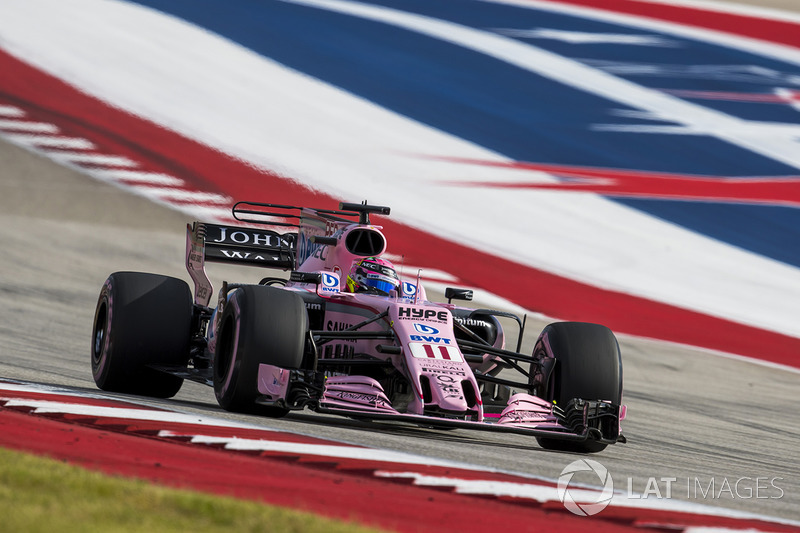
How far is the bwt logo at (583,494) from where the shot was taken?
20.3 feet

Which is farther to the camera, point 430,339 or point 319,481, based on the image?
point 430,339

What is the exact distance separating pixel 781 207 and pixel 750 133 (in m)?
3.66

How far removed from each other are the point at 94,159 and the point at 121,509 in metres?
19.3

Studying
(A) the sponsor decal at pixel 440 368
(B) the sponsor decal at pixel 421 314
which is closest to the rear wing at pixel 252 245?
(B) the sponsor decal at pixel 421 314

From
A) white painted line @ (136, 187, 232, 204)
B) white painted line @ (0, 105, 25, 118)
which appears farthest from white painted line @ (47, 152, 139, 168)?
white painted line @ (0, 105, 25, 118)

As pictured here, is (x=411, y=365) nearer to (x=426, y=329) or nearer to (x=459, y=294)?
(x=426, y=329)

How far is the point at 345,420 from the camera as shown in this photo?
10094 mm

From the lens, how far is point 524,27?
109 ft

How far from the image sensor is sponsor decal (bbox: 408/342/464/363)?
9.19 metres

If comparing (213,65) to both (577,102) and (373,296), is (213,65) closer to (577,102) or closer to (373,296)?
(577,102)

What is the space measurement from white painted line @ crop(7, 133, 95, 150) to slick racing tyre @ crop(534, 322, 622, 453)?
1581 centimetres

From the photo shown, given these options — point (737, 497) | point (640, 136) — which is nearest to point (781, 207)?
point (640, 136)

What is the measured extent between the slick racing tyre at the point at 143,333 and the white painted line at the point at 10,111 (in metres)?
14.9

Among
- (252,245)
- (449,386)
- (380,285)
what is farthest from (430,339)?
(252,245)
